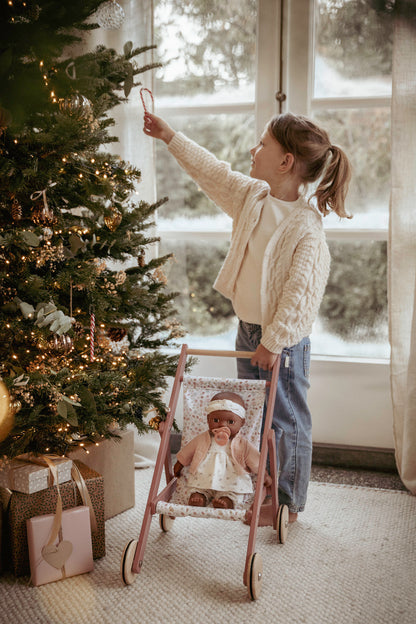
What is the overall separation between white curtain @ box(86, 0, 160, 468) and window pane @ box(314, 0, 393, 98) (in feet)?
2.25

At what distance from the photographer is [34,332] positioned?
1.43m

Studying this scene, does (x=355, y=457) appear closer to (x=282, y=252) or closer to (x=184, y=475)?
(x=184, y=475)

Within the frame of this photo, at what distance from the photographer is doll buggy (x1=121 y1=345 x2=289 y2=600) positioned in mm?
1444

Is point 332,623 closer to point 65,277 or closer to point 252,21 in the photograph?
point 65,277

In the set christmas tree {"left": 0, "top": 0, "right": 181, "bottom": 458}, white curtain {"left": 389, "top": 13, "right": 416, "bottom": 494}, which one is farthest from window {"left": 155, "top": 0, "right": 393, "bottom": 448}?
christmas tree {"left": 0, "top": 0, "right": 181, "bottom": 458}

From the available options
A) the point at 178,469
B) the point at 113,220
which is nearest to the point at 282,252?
the point at 113,220

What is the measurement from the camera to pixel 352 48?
2.18 meters

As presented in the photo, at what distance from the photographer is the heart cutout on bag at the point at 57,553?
1.45 meters

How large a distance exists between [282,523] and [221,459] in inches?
12.0

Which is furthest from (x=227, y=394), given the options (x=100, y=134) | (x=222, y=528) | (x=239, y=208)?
(x=100, y=134)

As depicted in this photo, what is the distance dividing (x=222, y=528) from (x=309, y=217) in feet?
3.40

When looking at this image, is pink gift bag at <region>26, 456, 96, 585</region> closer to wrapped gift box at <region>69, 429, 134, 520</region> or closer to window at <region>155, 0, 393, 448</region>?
wrapped gift box at <region>69, 429, 134, 520</region>

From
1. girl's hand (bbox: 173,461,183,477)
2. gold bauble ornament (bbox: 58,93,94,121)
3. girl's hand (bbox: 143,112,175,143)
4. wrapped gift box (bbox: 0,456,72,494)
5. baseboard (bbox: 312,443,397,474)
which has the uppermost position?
gold bauble ornament (bbox: 58,93,94,121)

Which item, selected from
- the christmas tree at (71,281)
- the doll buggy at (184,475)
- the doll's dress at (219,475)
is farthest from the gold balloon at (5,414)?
the doll's dress at (219,475)
